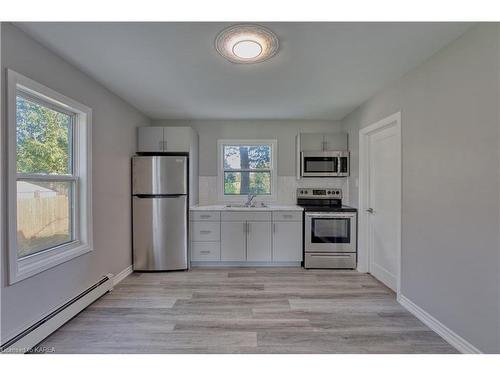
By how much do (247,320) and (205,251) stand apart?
63.1 inches

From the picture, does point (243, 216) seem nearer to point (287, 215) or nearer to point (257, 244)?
point (257, 244)

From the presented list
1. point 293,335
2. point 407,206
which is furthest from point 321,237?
point 293,335

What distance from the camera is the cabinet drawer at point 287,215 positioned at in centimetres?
374

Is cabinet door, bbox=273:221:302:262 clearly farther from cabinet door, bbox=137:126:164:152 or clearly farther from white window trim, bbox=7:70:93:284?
white window trim, bbox=7:70:93:284

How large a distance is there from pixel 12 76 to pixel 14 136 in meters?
0.39

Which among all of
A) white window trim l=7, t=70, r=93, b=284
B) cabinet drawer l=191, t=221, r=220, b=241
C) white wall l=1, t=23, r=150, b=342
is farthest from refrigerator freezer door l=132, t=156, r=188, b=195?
white window trim l=7, t=70, r=93, b=284

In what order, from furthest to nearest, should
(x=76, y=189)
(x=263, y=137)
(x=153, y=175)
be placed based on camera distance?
(x=263, y=137) < (x=153, y=175) < (x=76, y=189)

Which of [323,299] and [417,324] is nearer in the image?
[417,324]

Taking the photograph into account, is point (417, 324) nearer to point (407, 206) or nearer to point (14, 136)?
point (407, 206)

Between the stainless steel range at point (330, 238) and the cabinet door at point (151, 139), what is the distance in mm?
→ 2359

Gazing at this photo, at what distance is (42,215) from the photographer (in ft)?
7.01

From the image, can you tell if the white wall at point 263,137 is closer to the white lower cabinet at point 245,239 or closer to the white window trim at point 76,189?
the white lower cabinet at point 245,239

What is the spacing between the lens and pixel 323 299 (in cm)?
271

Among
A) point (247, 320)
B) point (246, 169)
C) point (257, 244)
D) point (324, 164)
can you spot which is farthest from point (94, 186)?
point (324, 164)
